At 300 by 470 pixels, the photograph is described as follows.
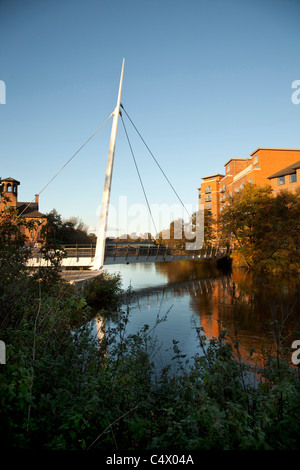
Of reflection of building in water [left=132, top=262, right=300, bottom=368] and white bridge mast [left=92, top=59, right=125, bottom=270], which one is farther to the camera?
white bridge mast [left=92, top=59, right=125, bottom=270]

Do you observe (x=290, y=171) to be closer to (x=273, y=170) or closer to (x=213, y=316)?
(x=273, y=170)

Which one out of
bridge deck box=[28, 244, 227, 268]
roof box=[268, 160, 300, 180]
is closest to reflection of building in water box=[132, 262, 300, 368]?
bridge deck box=[28, 244, 227, 268]

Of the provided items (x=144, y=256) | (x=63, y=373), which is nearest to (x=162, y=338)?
(x=63, y=373)

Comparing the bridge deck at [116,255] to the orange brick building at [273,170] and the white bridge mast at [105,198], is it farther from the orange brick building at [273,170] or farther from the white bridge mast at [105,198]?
the orange brick building at [273,170]

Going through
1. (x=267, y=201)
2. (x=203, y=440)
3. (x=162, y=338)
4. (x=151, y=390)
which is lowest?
(x=162, y=338)

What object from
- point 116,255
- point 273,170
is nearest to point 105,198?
point 116,255

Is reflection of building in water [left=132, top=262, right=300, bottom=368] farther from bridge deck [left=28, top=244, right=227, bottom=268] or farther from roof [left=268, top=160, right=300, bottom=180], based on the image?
roof [left=268, top=160, right=300, bottom=180]

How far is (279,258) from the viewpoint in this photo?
26.3 metres

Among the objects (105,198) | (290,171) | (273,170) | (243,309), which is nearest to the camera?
(243,309)

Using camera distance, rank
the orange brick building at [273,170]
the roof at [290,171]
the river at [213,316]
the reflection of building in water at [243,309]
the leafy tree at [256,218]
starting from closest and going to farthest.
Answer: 1. the river at [213,316]
2. the reflection of building in water at [243,309]
3. the leafy tree at [256,218]
4. the roof at [290,171]
5. the orange brick building at [273,170]

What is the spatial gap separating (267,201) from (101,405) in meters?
32.2

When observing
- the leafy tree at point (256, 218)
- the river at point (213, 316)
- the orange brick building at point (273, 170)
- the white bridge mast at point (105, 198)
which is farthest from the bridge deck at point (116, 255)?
the orange brick building at point (273, 170)

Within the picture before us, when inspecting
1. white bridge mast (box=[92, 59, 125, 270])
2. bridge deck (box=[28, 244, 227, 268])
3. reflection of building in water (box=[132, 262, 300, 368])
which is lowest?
reflection of building in water (box=[132, 262, 300, 368])
